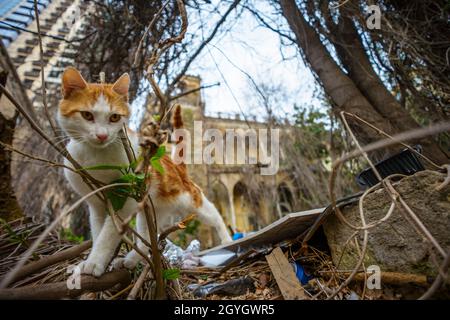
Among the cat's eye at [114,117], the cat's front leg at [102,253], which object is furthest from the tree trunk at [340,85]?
the cat's front leg at [102,253]

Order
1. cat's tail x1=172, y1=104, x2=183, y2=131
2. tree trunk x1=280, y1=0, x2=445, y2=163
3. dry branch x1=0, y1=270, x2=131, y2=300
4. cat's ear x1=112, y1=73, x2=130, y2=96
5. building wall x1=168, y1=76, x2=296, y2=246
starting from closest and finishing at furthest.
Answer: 1. dry branch x1=0, y1=270, x2=131, y2=300
2. cat's ear x1=112, y1=73, x2=130, y2=96
3. tree trunk x1=280, y1=0, x2=445, y2=163
4. cat's tail x1=172, y1=104, x2=183, y2=131
5. building wall x1=168, y1=76, x2=296, y2=246

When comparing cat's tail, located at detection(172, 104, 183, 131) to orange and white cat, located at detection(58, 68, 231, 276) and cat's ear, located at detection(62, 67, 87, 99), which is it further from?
cat's ear, located at detection(62, 67, 87, 99)

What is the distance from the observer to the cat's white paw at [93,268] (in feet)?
2.54

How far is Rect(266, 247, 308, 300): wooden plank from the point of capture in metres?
0.73

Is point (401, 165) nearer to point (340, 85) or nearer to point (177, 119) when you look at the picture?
point (340, 85)

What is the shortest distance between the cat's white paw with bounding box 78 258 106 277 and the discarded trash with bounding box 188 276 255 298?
0.37 metres

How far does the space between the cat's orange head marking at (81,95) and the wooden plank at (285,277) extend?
0.83 metres

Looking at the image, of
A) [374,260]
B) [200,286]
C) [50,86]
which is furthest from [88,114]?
[50,86]

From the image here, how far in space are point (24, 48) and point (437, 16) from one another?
2832 millimetres

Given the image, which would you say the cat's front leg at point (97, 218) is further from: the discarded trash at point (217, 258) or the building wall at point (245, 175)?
the building wall at point (245, 175)

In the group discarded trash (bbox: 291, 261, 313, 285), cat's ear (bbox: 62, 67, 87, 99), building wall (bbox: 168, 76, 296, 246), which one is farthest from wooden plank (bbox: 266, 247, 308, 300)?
building wall (bbox: 168, 76, 296, 246)

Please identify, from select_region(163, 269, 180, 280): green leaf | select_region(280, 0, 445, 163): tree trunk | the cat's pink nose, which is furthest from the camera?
select_region(280, 0, 445, 163): tree trunk

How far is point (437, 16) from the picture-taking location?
56.2 inches
